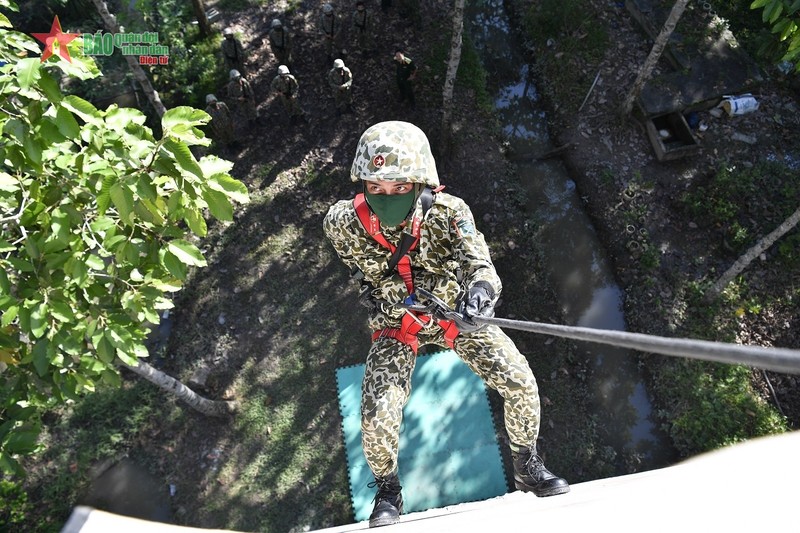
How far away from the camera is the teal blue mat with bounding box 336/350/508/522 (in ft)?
21.4

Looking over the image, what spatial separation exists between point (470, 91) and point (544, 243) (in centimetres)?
315

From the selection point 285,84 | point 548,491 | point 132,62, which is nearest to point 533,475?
point 548,491

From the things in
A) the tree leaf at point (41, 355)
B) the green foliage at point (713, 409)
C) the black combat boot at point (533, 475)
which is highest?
the tree leaf at point (41, 355)

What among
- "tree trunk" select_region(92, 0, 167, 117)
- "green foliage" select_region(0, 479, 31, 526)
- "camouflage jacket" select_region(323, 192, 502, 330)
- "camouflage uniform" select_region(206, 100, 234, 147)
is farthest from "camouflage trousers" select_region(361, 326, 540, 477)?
"tree trunk" select_region(92, 0, 167, 117)

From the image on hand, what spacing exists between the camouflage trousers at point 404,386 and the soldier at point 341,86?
211 inches

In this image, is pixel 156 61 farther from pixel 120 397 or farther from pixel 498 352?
pixel 498 352

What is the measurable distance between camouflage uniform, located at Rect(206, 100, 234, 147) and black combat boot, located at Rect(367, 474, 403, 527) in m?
6.13

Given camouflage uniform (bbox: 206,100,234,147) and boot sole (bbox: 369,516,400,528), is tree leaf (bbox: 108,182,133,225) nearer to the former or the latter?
boot sole (bbox: 369,516,400,528)

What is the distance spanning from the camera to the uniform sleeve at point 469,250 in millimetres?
4086

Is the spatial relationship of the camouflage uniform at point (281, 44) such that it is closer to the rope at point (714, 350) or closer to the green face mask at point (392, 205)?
the green face mask at point (392, 205)

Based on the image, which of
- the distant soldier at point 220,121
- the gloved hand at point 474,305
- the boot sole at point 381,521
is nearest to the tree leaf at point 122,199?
the gloved hand at point 474,305

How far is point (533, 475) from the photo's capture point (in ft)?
15.6

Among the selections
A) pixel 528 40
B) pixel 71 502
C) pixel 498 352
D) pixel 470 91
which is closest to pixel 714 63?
pixel 528 40

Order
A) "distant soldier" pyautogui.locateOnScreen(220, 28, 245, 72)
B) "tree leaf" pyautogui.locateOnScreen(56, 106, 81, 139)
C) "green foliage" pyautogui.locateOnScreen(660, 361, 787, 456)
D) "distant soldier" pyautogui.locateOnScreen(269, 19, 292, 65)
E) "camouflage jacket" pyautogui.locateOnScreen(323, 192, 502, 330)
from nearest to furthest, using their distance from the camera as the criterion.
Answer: "tree leaf" pyautogui.locateOnScreen(56, 106, 81, 139) → "camouflage jacket" pyautogui.locateOnScreen(323, 192, 502, 330) → "green foliage" pyautogui.locateOnScreen(660, 361, 787, 456) → "distant soldier" pyautogui.locateOnScreen(220, 28, 245, 72) → "distant soldier" pyautogui.locateOnScreen(269, 19, 292, 65)
